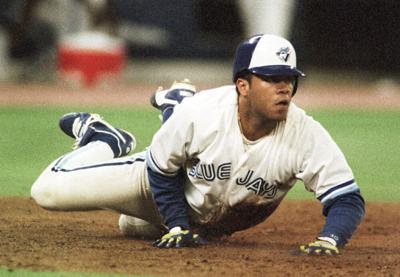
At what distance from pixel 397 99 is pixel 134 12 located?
589 cm

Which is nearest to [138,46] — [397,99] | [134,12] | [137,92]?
[134,12]

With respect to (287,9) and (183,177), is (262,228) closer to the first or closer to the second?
(183,177)

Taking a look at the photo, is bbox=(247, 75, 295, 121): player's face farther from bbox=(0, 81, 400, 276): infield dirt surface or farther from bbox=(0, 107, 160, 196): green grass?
bbox=(0, 107, 160, 196): green grass

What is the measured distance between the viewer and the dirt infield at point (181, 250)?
5.31 meters

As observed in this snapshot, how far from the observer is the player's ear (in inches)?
223

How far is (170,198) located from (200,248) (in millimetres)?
365

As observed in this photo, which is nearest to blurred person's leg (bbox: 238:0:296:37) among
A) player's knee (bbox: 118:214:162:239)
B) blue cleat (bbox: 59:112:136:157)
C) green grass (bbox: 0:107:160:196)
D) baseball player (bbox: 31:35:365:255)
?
green grass (bbox: 0:107:160:196)

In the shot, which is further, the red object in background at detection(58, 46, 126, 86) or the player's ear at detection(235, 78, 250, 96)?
the red object in background at detection(58, 46, 126, 86)

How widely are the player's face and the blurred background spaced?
1259 cm

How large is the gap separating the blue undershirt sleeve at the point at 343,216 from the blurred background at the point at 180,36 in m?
12.7

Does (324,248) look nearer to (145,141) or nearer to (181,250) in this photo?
(181,250)

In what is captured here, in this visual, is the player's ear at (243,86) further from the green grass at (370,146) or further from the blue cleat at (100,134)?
the green grass at (370,146)

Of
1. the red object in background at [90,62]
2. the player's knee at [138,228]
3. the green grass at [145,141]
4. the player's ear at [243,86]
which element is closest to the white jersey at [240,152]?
the player's ear at [243,86]

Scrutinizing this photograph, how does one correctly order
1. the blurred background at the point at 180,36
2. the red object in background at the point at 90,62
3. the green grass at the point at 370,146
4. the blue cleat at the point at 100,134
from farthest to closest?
the blurred background at the point at 180,36
the red object in background at the point at 90,62
the green grass at the point at 370,146
the blue cleat at the point at 100,134
